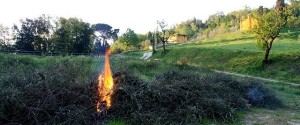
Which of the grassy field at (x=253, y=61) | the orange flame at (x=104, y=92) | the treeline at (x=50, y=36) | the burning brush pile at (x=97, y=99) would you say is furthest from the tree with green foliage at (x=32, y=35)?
the orange flame at (x=104, y=92)

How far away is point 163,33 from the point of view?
6481 cm

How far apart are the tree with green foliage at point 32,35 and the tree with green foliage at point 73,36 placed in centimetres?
246

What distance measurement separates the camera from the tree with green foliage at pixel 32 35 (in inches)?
2112

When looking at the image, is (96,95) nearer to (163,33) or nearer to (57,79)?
(57,79)

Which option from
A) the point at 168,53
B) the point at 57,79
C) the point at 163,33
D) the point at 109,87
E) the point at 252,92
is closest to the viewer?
the point at 57,79

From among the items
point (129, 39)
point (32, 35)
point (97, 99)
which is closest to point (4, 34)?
point (32, 35)

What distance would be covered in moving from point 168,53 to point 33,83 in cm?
5094

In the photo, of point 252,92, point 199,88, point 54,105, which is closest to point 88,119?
point 54,105

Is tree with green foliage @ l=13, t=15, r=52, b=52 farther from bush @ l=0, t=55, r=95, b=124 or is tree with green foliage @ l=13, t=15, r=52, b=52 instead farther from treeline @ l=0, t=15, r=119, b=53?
bush @ l=0, t=55, r=95, b=124

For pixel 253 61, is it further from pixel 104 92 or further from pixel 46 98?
pixel 46 98

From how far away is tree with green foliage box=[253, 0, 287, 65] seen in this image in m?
31.8

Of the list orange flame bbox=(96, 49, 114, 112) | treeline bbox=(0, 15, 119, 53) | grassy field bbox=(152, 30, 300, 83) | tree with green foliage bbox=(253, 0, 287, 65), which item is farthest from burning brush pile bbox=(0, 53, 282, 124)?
treeline bbox=(0, 15, 119, 53)

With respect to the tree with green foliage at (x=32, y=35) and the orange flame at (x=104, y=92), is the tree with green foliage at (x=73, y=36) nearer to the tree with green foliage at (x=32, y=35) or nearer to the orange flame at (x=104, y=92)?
the tree with green foliage at (x=32, y=35)

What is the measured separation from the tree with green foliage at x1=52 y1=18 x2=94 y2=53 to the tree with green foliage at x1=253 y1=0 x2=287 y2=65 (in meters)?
31.2
